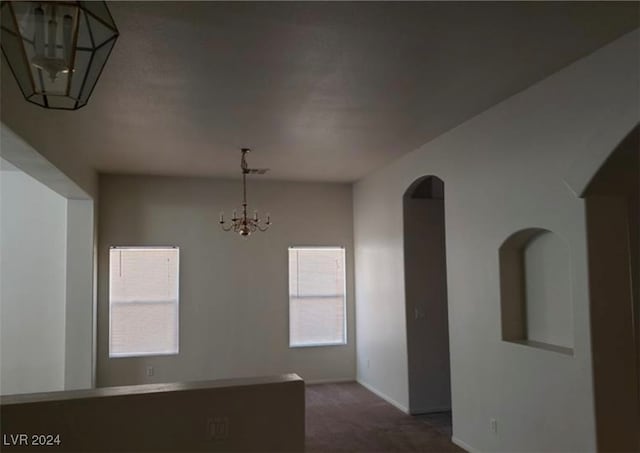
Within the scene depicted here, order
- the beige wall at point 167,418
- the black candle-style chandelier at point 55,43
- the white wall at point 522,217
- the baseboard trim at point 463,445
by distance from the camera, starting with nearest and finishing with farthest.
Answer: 1. the black candle-style chandelier at point 55,43
2. the beige wall at point 167,418
3. the white wall at point 522,217
4. the baseboard trim at point 463,445

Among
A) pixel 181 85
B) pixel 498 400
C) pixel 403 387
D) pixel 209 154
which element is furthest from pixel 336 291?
pixel 181 85

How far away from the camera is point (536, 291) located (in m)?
3.70

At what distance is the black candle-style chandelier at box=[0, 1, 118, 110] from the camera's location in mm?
1282

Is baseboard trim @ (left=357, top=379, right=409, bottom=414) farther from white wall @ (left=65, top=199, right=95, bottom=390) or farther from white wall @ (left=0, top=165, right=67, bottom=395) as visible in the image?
white wall @ (left=0, top=165, right=67, bottom=395)

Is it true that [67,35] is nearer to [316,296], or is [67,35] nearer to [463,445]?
[463,445]

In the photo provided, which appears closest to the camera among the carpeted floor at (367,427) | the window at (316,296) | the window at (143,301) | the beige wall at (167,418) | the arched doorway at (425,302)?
the beige wall at (167,418)

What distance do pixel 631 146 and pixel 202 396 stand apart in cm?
280

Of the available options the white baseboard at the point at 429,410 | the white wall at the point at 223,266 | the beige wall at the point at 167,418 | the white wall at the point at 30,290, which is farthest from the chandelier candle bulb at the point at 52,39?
the white wall at the point at 223,266

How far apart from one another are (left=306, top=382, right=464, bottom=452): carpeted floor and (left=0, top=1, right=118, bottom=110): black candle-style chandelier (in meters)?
3.89

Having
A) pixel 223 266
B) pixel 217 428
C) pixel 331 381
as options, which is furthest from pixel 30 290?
pixel 217 428

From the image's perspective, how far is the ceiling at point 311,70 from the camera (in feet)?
7.88

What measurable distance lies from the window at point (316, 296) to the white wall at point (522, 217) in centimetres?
174

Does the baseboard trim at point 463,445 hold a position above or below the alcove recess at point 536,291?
below

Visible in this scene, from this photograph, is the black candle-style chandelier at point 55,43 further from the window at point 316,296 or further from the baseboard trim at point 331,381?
the baseboard trim at point 331,381
